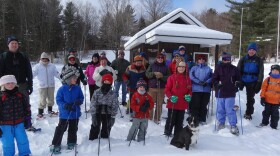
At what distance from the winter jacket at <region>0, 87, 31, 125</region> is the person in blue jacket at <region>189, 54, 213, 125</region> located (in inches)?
158

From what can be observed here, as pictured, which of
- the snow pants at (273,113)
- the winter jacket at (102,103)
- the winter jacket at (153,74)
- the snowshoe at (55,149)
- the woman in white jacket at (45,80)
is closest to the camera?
the snowshoe at (55,149)

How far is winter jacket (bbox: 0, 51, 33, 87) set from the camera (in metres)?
5.25

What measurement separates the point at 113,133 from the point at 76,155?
1.51 meters

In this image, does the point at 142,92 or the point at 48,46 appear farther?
the point at 48,46

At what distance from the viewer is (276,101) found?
6.43 metres

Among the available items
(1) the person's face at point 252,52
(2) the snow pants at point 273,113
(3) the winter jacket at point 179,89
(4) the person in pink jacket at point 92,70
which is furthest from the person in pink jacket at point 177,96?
(4) the person in pink jacket at point 92,70

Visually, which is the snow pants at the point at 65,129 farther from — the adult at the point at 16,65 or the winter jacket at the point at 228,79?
the winter jacket at the point at 228,79

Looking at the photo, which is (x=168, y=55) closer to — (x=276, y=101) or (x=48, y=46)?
(x=276, y=101)

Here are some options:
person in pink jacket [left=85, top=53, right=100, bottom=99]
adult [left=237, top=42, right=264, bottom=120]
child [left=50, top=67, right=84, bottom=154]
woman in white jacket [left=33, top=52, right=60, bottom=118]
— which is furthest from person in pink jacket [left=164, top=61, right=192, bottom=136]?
woman in white jacket [left=33, top=52, right=60, bottom=118]

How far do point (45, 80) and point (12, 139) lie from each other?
298cm

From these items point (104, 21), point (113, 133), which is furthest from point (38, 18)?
point (113, 133)

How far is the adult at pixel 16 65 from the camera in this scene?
5.24 metres

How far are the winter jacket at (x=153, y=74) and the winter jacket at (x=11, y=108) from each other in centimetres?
299

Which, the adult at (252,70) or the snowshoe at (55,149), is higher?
the adult at (252,70)
